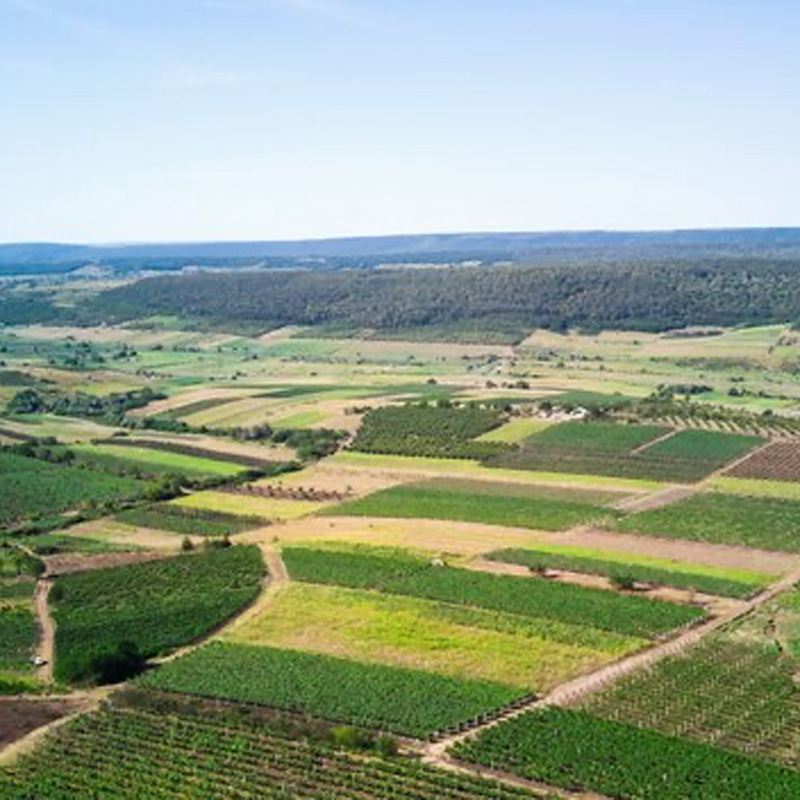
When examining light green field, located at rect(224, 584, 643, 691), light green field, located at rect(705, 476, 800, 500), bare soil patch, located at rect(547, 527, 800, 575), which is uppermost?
light green field, located at rect(705, 476, 800, 500)

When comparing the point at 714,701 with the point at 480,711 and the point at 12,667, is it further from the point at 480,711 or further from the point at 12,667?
the point at 12,667

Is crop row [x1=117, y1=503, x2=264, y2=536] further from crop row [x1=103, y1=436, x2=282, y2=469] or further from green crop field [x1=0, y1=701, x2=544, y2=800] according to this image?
green crop field [x1=0, y1=701, x2=544, y2=800]

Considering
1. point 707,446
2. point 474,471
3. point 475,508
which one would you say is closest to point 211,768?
point 475,508

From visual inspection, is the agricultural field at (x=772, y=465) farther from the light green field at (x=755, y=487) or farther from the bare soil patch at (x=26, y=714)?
the bare soil patch at (x=26, y=714)

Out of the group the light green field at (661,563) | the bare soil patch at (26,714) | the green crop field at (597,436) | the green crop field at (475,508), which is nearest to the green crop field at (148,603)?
the bare soil patch at (26,714)

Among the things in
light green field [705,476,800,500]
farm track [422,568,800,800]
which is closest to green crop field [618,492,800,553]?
light green field [705,476,800,500]

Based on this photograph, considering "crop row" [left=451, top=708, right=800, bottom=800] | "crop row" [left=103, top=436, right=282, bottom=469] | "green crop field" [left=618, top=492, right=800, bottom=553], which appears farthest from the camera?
"crop row" [left=103, top=436, right=282, bottom=469]

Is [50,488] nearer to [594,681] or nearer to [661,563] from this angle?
[661,563]
